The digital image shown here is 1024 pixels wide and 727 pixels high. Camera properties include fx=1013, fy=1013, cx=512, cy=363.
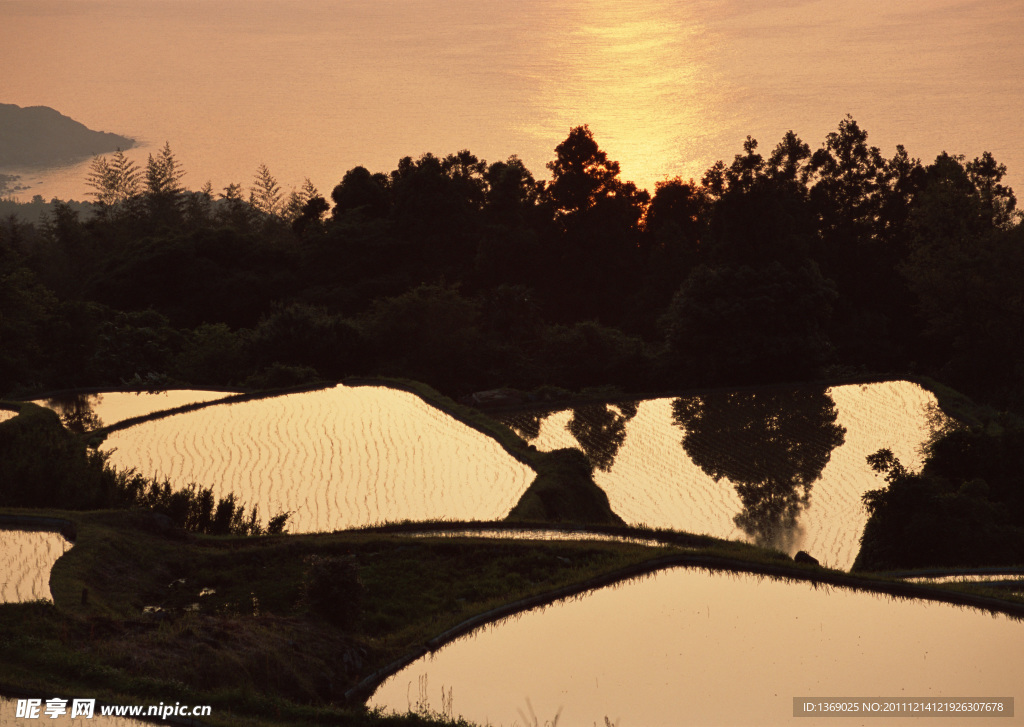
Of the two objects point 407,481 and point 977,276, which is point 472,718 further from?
point 977,276

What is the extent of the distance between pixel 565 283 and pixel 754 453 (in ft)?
76.2

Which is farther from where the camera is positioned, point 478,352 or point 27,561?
point 478,352

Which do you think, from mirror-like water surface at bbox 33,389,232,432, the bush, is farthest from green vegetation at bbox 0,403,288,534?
mirror-like water surface at bbox 33,389,232,432

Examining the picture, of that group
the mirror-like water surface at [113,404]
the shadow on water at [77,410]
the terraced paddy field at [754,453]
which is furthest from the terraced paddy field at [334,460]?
the terraced paddy field at [754,453]

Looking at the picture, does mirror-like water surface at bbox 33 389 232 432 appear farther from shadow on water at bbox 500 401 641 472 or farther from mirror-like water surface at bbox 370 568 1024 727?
mirror-like water surface at bbox 370 568 1024 727

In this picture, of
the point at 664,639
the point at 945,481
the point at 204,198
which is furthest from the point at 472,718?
the point at 204,198

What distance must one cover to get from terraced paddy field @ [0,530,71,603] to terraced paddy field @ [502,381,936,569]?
757cm

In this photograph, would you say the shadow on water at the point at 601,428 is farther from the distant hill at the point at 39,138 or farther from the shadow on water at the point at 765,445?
the distant hill at the point at 39,138

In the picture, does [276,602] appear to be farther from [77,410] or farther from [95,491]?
[77,410]

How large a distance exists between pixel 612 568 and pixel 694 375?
1890 cm

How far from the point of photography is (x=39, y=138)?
553ft

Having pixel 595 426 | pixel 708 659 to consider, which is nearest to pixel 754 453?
pixel 595 426

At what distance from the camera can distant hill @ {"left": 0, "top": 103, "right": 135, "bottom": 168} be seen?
160875 mm

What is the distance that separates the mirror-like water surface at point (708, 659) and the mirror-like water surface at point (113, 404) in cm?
1389
